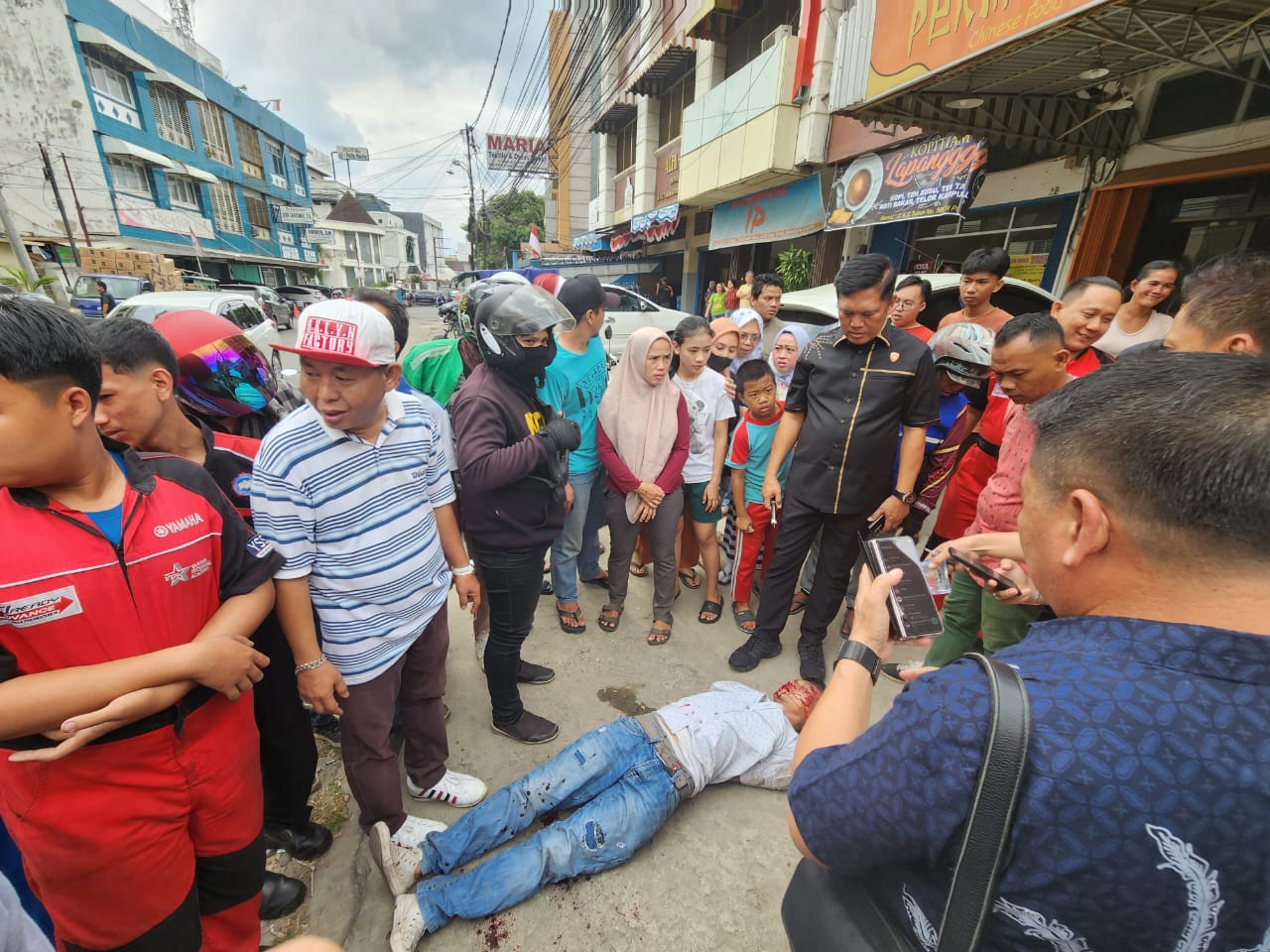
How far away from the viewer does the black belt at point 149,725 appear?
3.25ft

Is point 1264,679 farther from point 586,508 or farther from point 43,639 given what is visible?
point 586,508

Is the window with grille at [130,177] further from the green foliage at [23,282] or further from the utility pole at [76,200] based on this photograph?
the green foliage at [23,282]

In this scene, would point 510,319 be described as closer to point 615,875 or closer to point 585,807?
point 585,807

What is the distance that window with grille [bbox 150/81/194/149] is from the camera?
21.4 meters

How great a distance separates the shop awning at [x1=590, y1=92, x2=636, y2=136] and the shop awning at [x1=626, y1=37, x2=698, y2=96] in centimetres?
148

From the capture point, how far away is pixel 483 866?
162cm

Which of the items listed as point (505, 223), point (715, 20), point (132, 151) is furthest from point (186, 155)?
point (715, 20)

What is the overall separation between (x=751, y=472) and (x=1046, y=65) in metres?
4.57

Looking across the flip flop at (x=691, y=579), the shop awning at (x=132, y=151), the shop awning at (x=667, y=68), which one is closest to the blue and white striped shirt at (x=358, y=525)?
the flip flop at (x=691, y=579)

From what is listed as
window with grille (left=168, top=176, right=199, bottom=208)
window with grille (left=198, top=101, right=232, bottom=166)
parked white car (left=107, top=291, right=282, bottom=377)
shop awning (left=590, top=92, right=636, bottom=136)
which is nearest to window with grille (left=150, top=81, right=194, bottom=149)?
window with grille (left=198, top=101, right=232, bottom=166)

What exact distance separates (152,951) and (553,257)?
913 inches

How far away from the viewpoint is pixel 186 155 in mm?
23234

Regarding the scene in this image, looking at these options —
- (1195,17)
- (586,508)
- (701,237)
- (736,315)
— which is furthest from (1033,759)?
(701,237)

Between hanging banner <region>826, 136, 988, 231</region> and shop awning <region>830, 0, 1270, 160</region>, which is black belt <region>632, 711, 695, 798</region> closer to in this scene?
shop awning <region>830, 0, 1270, 160</region>
